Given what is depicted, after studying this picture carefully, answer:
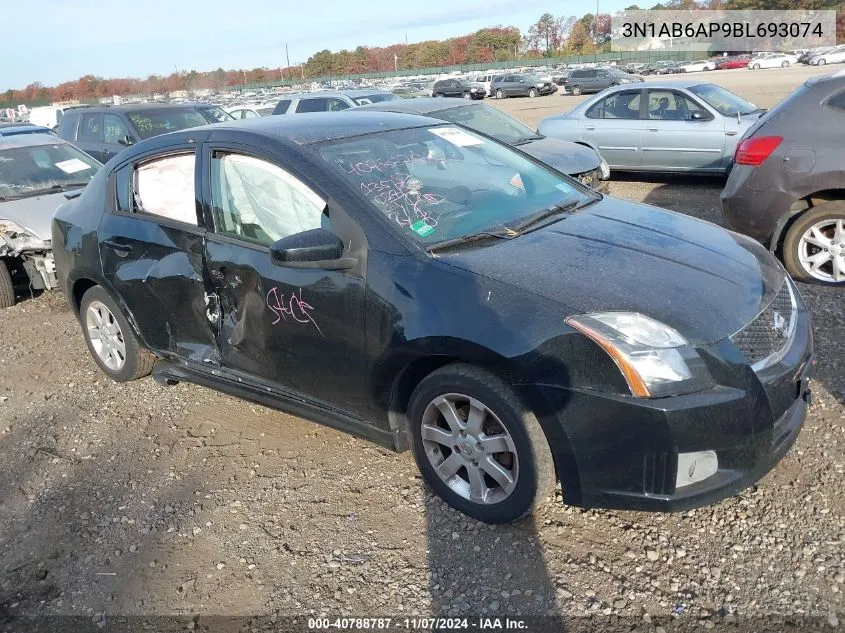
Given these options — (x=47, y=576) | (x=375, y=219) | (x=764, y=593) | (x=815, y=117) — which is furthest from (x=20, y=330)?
(x=815, y=117)

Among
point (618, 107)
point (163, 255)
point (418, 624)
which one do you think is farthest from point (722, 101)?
point (418, 624)

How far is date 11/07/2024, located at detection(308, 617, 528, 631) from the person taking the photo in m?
2.58

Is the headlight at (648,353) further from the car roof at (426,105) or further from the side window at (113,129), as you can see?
the side window at (113,129)

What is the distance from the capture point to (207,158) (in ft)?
12.5

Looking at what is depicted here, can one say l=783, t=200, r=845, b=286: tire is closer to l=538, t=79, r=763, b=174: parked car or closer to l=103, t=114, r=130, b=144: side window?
l=538, t=79, r=763, b=174: parked car

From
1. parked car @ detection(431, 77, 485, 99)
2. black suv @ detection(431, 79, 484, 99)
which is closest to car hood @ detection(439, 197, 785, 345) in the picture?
black suv @ detection(431, 79, 484, 99)

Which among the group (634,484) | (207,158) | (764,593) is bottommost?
(764,593)

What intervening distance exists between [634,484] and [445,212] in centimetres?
154

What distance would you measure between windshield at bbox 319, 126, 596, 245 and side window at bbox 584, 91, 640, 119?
7.10 metres

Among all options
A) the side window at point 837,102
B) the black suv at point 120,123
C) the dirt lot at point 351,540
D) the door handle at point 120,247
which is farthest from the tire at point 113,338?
the black suv at point 120,123

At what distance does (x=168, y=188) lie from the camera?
4066 mm

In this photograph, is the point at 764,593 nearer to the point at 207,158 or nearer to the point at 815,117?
the point at 207,158

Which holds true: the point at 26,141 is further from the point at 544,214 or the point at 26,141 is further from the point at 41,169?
the point at 544,214

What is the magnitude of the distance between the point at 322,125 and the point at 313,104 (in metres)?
12.0
